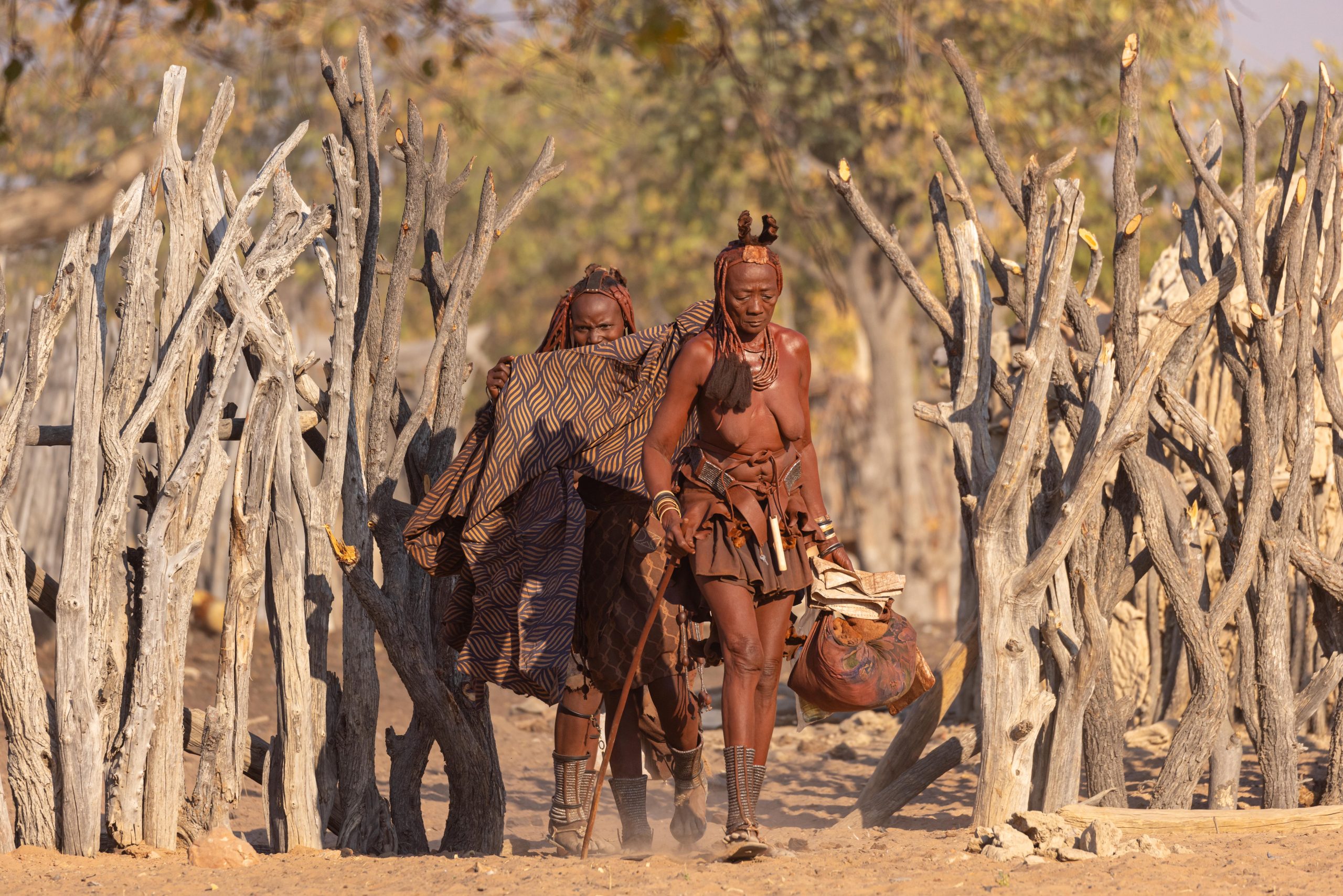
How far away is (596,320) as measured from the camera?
15.2ft

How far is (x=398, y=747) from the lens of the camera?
474 centimetres

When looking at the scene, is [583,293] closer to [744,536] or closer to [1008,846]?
[744,536]

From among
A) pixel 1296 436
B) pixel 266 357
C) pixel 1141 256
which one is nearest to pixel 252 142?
pixel 1141 256

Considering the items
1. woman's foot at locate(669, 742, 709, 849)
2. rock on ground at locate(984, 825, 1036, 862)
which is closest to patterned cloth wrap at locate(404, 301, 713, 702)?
woman's foot at locate(669, 742, 709, 849)

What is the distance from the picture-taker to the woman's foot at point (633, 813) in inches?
176

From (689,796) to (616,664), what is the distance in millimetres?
527

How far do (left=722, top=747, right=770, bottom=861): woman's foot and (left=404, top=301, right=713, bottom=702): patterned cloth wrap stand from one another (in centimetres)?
62

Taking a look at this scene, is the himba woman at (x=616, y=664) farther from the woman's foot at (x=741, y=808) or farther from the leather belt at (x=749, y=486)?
the woman's foot at (x=741, y=808)

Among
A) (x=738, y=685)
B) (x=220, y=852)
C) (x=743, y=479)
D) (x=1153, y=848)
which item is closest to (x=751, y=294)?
(x=743, y=479)

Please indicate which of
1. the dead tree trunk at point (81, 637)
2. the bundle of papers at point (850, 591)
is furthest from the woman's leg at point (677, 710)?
the dead tree trunk at point (81, 637)

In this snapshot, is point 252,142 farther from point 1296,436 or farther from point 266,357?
point 1296,436

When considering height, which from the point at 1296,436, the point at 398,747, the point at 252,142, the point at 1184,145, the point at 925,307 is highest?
the point at 252,142

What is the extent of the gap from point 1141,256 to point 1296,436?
1030 centimetres

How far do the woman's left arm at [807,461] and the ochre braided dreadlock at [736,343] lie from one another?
5.2 inches
